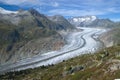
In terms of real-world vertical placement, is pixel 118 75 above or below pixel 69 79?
above

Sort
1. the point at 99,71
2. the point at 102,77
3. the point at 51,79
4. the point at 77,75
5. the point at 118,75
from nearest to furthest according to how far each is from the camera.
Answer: the point at 118,75, the point at 102,77, the point at 99,71, the point at 77,75, the point at 51,79

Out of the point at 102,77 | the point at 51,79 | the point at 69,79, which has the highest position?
the point at 102,77

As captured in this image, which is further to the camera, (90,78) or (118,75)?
(90,78)

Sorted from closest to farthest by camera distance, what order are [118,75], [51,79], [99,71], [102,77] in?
[118,75] < [102,77] < [99,71] < [51,79]

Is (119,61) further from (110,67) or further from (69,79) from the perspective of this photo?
(69,79)

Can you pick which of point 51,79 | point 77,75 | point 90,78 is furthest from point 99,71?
point 51,79

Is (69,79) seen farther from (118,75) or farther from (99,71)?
(118,75)

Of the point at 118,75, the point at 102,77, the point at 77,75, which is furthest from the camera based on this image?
the point at 77,75

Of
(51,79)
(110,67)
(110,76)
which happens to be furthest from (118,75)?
(51,79)

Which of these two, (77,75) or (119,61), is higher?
(119,61)
